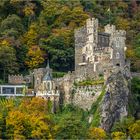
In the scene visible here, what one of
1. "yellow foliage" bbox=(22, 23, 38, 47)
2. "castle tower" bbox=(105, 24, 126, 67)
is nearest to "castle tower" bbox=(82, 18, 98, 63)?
"castle tower" bbox=(105, 24, 126, 67)

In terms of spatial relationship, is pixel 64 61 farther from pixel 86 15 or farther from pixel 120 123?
pixel 120 123

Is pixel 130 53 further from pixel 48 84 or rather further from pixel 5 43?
pixel 48 84

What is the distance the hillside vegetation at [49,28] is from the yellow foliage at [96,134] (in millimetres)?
17436

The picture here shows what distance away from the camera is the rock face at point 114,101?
99.0 meters

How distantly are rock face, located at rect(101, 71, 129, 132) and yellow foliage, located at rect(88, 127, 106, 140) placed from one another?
3.33m

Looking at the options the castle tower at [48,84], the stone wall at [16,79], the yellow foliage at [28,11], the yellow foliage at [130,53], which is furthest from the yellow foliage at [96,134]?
the yellow foliage at [28,11]

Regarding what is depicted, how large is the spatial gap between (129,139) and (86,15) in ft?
103

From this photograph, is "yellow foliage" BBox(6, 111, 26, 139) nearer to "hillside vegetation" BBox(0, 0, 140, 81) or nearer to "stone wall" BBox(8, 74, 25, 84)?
"stone wall" BBox(8, 74, 25, 84)

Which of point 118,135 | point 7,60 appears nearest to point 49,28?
point 7,60

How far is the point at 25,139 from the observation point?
9262 cm

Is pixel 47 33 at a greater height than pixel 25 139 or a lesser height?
greater

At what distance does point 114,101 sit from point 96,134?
7.57m

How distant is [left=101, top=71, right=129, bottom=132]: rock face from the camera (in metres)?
99.0

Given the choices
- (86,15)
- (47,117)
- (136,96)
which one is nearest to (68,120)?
(47,117)
